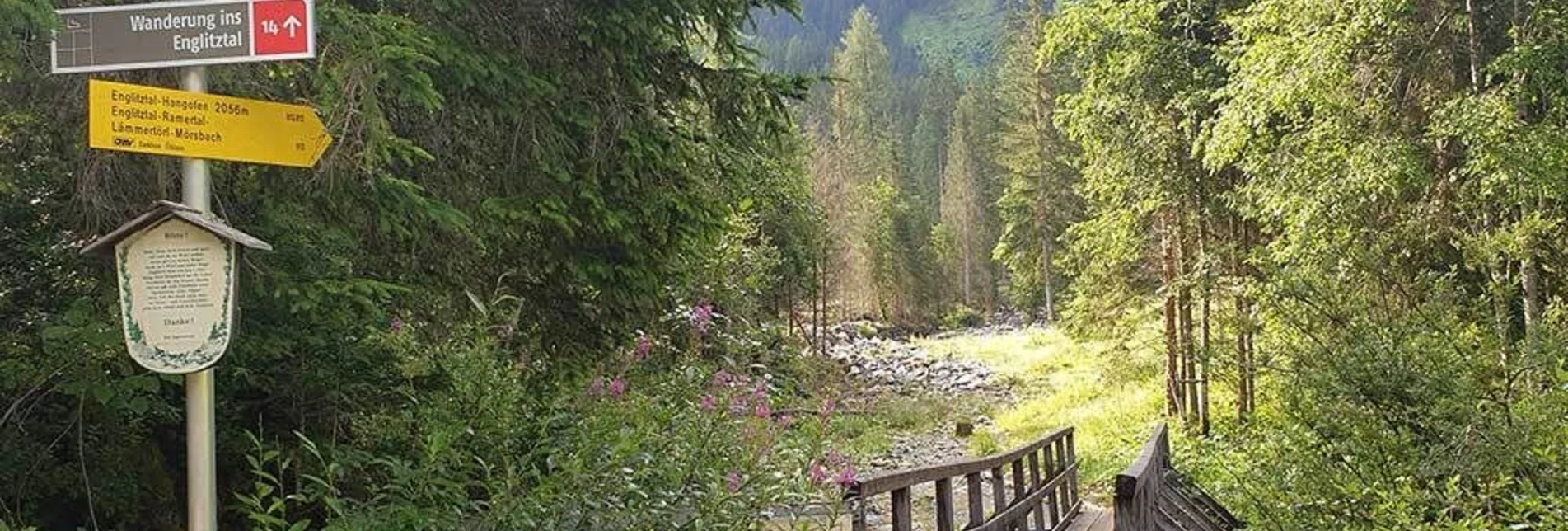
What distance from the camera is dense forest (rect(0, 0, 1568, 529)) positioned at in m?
3.61

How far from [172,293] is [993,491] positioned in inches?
200

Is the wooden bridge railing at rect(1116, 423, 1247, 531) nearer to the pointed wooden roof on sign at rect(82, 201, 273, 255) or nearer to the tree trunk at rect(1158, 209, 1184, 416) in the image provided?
the pointed wooden roof on sign at rect(82, 201, 273, 255)

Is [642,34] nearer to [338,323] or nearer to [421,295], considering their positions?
[421,295]

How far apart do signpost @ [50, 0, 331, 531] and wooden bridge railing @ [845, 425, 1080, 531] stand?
90.1 inches

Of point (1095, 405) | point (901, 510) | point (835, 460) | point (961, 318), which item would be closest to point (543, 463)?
point (835, 460)

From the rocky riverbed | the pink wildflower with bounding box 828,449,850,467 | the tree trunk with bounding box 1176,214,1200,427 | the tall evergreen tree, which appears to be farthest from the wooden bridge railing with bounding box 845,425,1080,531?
the tall evergreen tree

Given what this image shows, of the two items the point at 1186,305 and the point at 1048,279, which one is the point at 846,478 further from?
the point at 1048,279

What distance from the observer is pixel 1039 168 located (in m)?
34.7

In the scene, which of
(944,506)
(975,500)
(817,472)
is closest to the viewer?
(817,472)

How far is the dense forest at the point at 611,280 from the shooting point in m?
3.61

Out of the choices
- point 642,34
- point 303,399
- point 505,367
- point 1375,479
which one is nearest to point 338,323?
point 303,399

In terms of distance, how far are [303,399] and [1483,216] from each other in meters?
8.95

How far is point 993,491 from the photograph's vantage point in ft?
21.8

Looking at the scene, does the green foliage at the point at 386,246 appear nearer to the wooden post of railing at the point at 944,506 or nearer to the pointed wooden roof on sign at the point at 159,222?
the pointed wooden roof on sign at the point at 159,222
